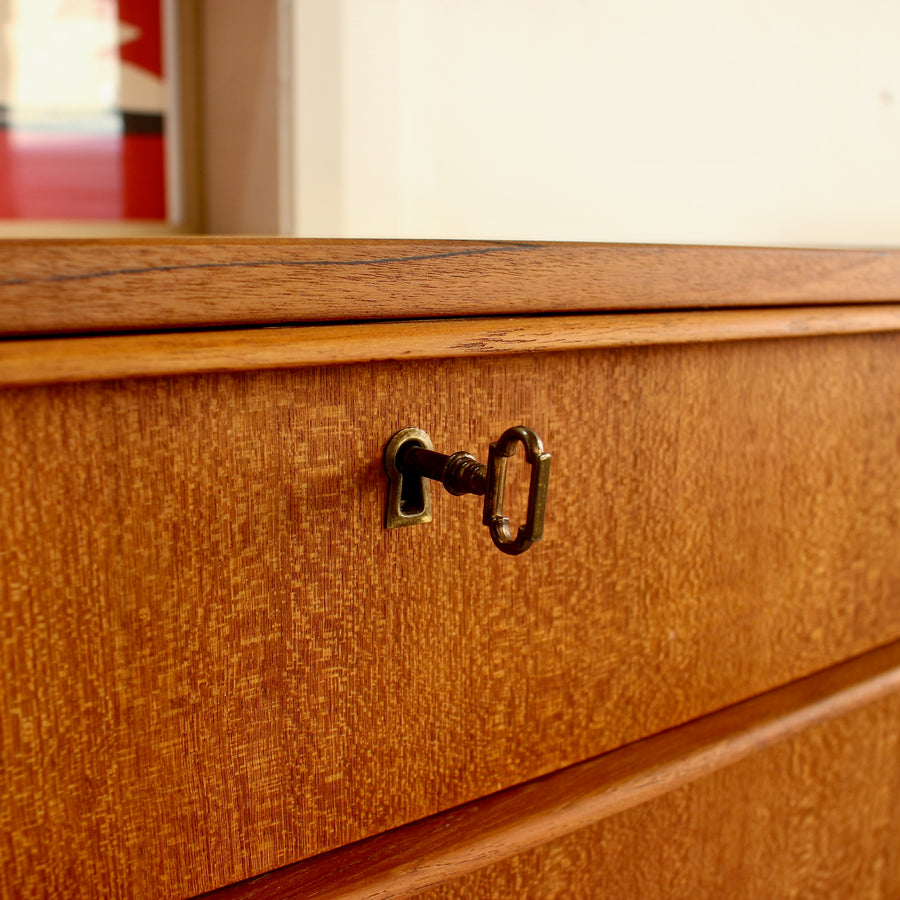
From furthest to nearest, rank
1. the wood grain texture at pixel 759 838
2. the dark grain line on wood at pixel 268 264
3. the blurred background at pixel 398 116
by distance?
the blurred background at pixel 398 116, the wood grain texture at pixel 759 838, the dark grain line on wood at pixel 268 264

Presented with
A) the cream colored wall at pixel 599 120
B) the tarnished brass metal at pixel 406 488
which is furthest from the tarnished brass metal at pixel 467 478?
the cream colored wall at pixel 599 120

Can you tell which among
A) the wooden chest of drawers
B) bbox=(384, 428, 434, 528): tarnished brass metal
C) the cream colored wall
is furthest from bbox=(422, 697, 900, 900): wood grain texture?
the cream colored wall

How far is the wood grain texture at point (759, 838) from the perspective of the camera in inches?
14.0

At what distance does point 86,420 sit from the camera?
235 millimetres

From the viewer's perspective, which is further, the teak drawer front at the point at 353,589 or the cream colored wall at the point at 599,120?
the cream colored wall at the point at 599,120

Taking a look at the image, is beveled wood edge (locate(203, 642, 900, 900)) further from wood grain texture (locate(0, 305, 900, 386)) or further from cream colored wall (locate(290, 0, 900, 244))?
cream colored wall (locate(290, 0, 900, 244))

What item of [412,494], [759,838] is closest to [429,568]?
[412,494]

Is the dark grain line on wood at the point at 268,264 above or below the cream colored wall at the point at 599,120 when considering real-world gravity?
below

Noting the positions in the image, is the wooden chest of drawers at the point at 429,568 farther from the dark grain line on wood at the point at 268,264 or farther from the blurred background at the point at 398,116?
the blurred background at the point at 398,116

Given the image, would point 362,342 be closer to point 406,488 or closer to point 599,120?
point 406,488

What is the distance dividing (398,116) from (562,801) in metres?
0.38

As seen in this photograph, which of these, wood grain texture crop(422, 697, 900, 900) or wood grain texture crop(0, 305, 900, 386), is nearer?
wood grain texture crop(0, 305, 900, 386)

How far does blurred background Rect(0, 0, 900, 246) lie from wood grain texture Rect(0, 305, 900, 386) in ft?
0.83

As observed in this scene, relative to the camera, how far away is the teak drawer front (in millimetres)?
242
